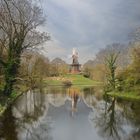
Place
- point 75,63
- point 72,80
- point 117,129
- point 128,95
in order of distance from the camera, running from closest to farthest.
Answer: point 117,129, point 128,95, point 72,80, point 75,63

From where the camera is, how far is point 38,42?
40469 millimetres

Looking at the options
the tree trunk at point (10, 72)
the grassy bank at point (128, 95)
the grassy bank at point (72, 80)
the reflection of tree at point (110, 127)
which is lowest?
the reflection of tree at point (110, 127)

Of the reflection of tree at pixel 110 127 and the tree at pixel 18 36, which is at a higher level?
the tree at pixel 18 36

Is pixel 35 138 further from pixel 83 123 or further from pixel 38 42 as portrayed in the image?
pixel 38 42

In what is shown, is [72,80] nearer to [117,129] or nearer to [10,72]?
[10,72]

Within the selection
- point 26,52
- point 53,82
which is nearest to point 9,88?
point 26,52

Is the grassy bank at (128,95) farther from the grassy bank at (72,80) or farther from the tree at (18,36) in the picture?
the grassy bank at (72,80)

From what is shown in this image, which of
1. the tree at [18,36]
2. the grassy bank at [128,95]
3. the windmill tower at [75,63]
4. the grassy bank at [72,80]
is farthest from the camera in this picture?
the windmill tower at [75,63]

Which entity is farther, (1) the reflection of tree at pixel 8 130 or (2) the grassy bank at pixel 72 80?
(2) the grassy bank at pixel 72 80

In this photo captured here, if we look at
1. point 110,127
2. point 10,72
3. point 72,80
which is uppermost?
point 10,72

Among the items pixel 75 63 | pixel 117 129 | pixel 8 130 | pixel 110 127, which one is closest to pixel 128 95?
pixel 110 127

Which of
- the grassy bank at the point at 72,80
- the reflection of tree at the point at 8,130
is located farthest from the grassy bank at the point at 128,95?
the grassy bank at the point at 72,80

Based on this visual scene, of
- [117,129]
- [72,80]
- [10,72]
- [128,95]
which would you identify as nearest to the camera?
[117,129]

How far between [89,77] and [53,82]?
2354cm
